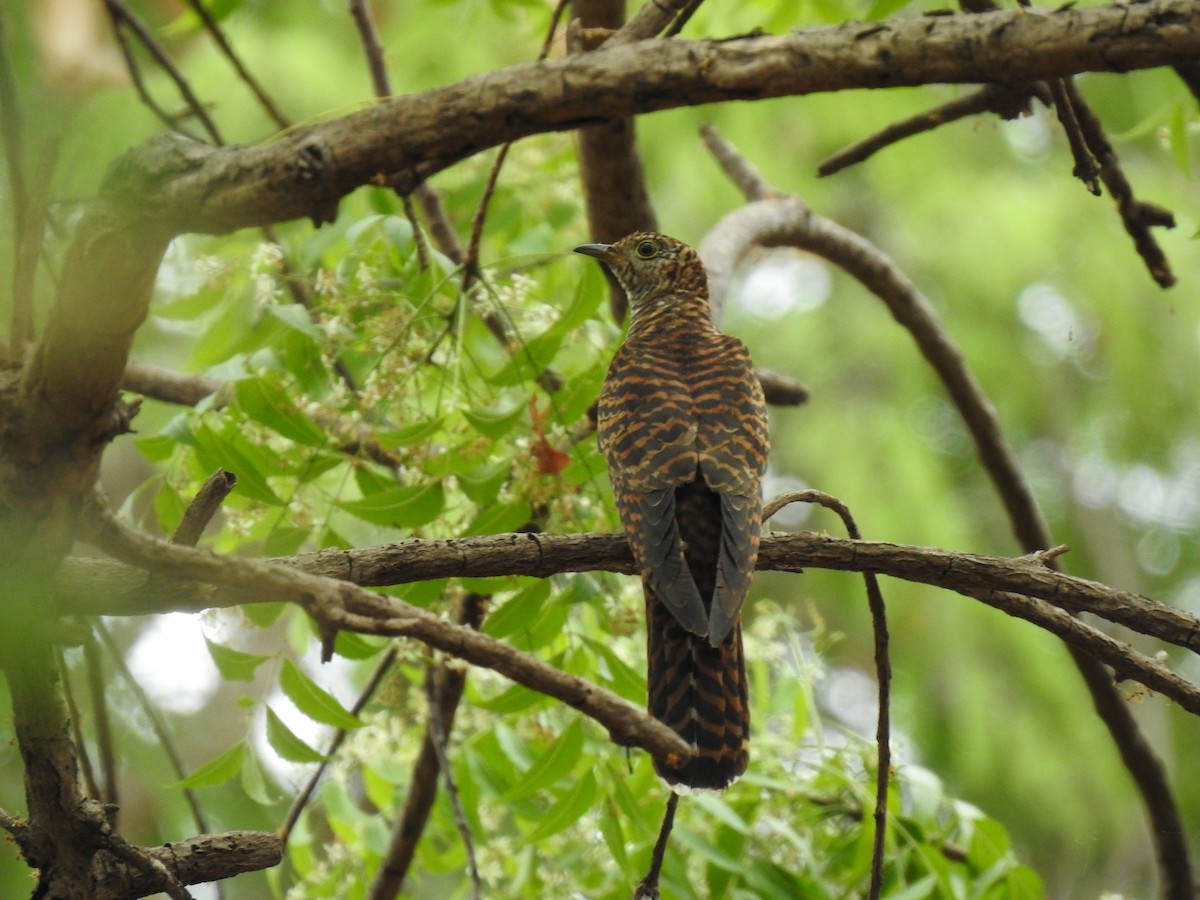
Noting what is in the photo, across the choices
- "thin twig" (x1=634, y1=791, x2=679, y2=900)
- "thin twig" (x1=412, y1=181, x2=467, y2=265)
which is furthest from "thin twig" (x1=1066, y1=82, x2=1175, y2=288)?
"thin twig" (x1=412, y1=181, x2=467, y2=265)

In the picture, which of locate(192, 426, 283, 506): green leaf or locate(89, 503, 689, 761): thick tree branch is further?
locate(192, 426, 283, 506): green leaf

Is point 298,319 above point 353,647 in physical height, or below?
above

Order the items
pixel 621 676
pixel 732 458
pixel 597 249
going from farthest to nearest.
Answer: pixel 597 249 → pixel 732 458 → pixel 621 676

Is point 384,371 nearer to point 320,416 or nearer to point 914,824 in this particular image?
point 320,416

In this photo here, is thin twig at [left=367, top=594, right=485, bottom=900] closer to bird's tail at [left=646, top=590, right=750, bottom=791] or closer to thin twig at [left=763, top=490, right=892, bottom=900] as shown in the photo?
bird's tail at [left=646, top=590, right=750, bottom=791]

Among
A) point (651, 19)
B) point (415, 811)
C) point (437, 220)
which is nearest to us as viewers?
point (651, 19)

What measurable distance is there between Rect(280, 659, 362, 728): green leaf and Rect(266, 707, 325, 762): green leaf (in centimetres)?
6

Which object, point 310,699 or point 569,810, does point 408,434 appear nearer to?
point 310,699

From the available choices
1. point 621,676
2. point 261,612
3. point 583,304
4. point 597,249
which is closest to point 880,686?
point 621,676

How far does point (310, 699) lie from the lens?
236cm

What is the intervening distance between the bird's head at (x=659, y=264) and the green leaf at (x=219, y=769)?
2.03 meters

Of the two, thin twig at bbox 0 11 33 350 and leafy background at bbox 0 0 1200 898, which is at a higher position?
leafy background at bbox 0 0 1200 898

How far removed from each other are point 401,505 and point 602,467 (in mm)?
601

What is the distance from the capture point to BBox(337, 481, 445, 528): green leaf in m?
2.33
